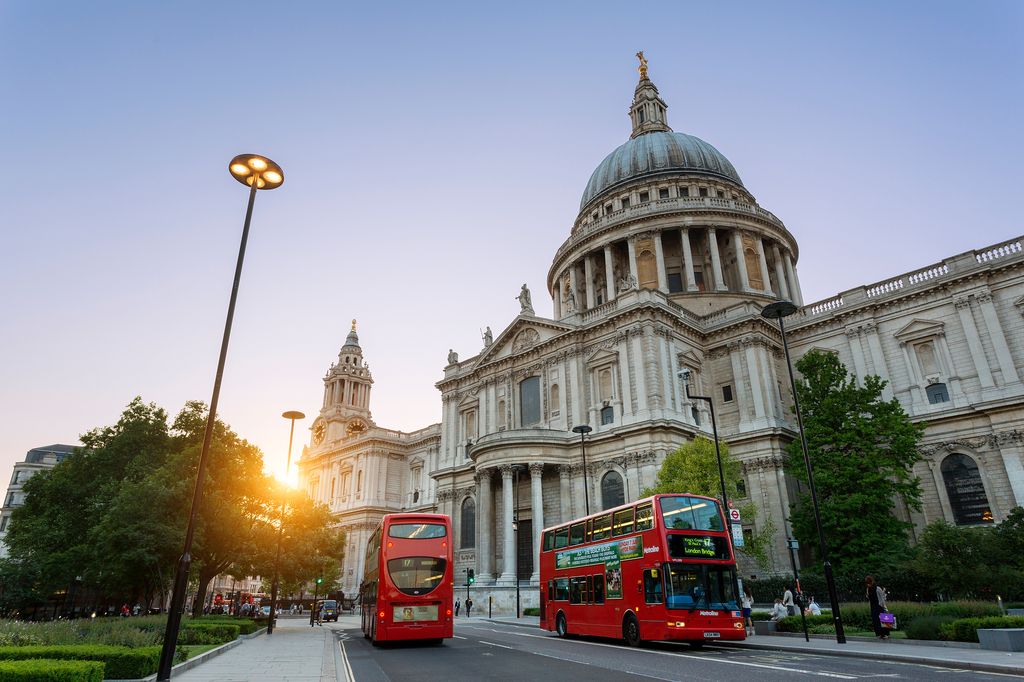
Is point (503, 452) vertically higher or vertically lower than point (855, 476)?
higher

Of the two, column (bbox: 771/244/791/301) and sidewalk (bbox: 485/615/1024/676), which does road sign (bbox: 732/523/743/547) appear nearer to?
sidewalk (bbox: 485/615/1024/676)

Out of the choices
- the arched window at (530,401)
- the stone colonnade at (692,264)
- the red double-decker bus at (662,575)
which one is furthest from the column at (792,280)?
the red double-decker bus at (662,575)

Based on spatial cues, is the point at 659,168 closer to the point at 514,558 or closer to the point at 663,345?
the point at 663,345

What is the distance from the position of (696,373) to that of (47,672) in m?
42.0

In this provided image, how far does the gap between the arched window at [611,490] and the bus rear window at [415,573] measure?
21223 millimetres

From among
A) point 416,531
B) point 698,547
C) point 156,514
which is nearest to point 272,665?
point 416,531

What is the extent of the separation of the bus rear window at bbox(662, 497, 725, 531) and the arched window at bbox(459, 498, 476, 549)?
30.9 metres

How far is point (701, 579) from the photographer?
18.4m

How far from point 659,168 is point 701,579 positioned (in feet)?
173

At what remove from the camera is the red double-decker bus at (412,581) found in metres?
20.5

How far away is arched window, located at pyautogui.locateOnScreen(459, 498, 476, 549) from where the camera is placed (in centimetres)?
4806

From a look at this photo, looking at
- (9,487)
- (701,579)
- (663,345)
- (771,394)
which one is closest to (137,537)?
(701,579)

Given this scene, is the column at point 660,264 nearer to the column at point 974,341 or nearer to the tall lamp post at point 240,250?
the column at point 974,341

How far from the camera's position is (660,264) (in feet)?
183
